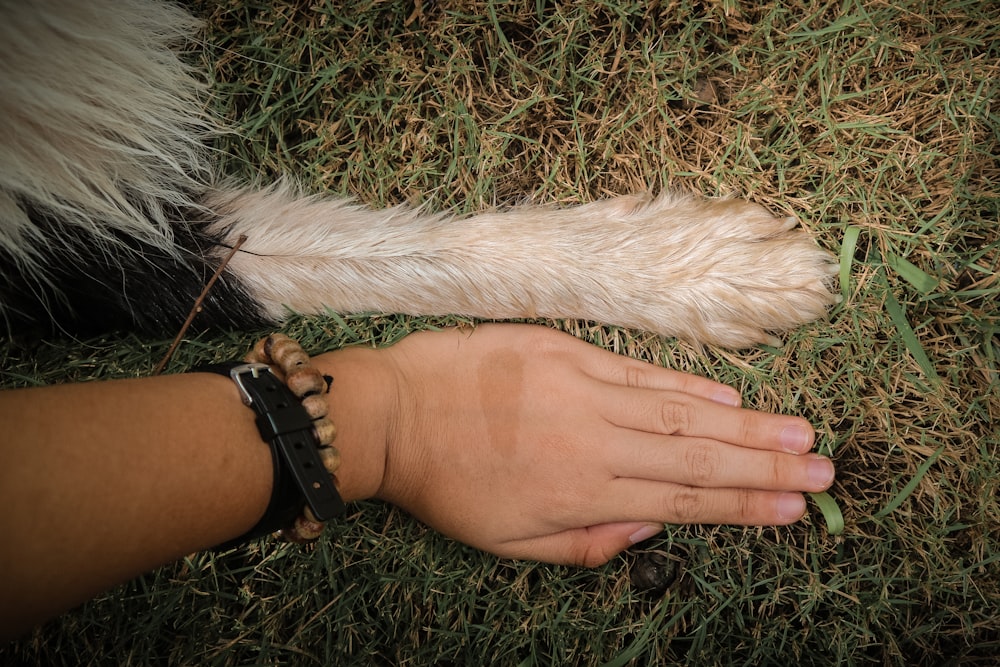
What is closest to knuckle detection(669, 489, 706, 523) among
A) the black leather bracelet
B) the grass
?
the grass

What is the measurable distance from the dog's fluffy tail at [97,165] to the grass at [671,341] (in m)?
0.28

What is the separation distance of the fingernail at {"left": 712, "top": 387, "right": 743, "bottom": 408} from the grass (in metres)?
0.07

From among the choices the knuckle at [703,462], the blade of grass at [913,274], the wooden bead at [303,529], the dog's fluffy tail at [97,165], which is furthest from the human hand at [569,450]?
the dog's fluffy tail at [97,165]

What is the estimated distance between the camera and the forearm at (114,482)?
1.19 m

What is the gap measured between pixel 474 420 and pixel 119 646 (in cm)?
138

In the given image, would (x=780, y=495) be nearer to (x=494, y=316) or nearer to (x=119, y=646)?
(x=494, y=316)

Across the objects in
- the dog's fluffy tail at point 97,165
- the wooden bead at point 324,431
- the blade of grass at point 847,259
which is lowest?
the blade of grass at point 847,259

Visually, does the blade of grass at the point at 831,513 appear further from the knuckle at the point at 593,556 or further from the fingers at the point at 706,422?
Result: the knuckle at the point at 593,556

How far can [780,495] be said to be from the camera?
78.5 inches

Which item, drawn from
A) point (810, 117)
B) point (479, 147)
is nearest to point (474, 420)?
point (479, 147)

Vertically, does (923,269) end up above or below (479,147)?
below

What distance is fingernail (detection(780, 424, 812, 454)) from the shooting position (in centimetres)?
197

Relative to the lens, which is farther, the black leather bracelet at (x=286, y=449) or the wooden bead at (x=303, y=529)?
the wooden bead at (x=303, y=529)

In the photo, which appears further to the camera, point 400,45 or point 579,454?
point 400,45
